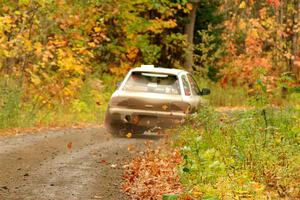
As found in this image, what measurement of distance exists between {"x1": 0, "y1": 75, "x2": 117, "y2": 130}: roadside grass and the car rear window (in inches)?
126

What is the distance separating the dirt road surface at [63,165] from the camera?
980 centimetres

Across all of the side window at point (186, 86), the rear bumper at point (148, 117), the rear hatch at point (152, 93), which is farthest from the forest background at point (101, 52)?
the rear bumper at point (148, 117)

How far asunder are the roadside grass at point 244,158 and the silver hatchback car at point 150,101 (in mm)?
2009

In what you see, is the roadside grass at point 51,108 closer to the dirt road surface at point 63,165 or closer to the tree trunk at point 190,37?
the dirt road surface at point 63,165

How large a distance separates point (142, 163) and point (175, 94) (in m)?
4.28

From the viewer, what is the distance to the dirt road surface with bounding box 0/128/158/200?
980 centimetres

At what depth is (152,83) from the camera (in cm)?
1675

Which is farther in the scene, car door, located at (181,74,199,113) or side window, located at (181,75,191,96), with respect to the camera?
side window, located at (181,75,191,96)

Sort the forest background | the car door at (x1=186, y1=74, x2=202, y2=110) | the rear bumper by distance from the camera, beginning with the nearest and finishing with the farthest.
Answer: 1. the rear bumper
2. the car door at (x1=186, y1=74, x2=202, y2=110)
3. the forest background

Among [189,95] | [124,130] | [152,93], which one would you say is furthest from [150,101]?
[124,130]

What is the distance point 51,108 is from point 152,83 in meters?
7.13

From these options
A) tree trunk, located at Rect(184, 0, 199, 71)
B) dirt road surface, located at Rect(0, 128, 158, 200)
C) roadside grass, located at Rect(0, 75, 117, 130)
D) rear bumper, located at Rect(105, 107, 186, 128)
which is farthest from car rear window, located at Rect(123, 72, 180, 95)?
tree trunk, located at Rect(184, 0, 199, 71)

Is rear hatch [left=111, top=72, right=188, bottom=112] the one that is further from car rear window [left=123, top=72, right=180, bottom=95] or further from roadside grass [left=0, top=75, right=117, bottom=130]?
roadside grass [left=0, top=75, right=117, bottom=130]

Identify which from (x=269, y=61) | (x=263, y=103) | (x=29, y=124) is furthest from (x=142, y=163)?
(x=269, y=61)
